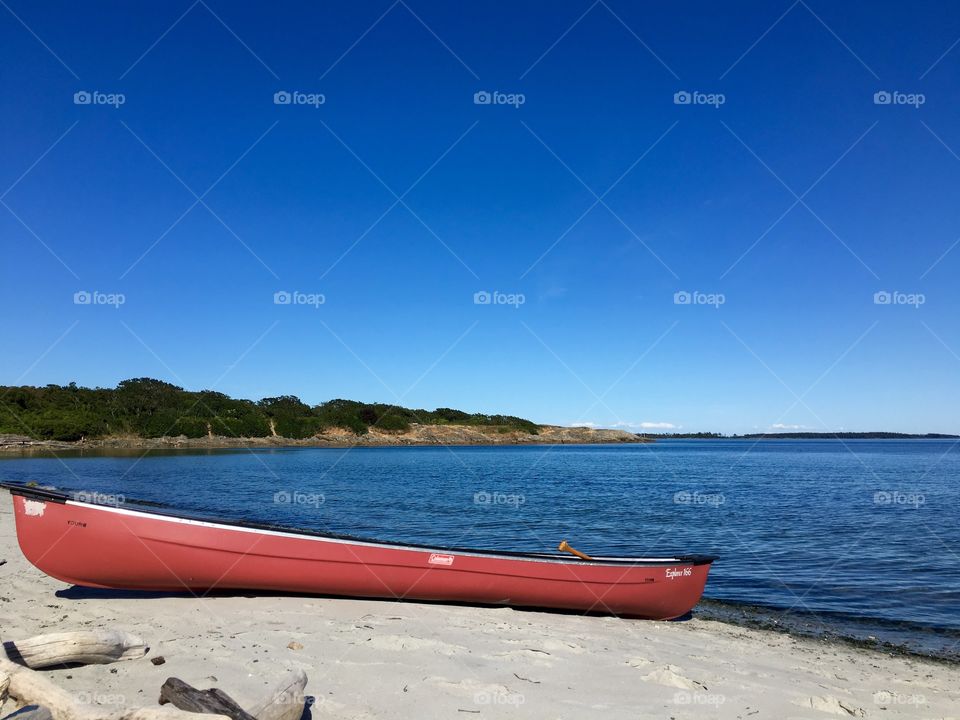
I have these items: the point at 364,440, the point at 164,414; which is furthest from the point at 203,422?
the point at 364,440

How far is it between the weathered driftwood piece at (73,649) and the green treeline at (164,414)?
71.5 meters

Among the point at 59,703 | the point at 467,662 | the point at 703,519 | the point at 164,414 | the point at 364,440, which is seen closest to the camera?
the point at 59,703

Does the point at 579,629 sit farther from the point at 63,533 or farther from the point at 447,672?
the point at 63,533

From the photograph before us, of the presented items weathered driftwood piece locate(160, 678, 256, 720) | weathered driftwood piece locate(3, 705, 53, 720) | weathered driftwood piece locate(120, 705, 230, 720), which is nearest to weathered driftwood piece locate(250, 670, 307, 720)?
weathered driftwood piece locate(160, 678, 256, 720)

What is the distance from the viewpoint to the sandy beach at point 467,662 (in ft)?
16.6

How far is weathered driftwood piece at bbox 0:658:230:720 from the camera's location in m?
3.39

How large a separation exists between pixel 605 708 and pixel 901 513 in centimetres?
2125

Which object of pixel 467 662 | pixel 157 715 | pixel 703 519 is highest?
pixel 157 715

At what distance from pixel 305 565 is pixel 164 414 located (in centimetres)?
8112

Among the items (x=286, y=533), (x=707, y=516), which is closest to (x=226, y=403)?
(x=707, y=516)

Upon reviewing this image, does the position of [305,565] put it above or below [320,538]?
below

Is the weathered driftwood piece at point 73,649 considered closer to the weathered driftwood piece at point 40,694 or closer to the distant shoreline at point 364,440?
the weathered driftwood piece at point 40,694

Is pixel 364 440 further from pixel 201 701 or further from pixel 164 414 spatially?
pixel 201 701

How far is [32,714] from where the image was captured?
11.3ft
